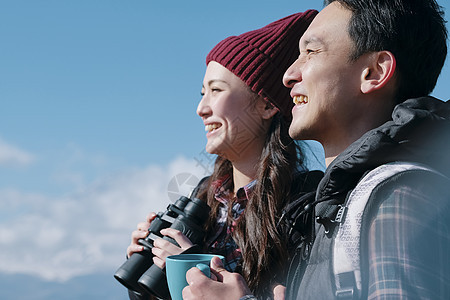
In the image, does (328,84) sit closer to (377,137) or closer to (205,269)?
(377,137)

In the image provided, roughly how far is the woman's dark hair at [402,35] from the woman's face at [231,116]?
2.65 feet

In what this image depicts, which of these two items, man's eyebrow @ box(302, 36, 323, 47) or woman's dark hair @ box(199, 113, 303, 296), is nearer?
man's eyebrow @ box(302, 36, 323, 47)

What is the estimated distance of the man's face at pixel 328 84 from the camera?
1451 mm

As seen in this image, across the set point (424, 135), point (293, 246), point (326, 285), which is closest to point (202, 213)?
point (293, 246)

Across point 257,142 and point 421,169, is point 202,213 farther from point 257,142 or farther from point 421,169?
point 421,169

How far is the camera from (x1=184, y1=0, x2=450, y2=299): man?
3.51 ft

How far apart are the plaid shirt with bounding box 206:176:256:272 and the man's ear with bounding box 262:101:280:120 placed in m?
0.34

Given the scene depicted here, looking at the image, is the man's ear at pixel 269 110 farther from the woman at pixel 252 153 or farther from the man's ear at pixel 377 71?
the man's ear at pixel 377 71

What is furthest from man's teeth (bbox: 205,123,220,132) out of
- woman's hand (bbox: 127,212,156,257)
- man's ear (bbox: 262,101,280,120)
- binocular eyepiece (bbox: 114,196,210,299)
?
woman's hand (bbox: 127,212,156,257)

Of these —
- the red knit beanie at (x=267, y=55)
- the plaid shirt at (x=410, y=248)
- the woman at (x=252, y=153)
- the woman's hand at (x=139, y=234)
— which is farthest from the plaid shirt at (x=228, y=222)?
the plaid shirt at (x=410, y=248)

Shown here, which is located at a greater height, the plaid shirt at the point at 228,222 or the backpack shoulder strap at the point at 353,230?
the plaid shirt at the point at 228,222

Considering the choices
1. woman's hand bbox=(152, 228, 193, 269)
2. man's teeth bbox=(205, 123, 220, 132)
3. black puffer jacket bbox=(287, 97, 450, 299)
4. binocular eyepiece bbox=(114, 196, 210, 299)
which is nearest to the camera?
black puffer jacket bbox=(287, 97, 450, 299)

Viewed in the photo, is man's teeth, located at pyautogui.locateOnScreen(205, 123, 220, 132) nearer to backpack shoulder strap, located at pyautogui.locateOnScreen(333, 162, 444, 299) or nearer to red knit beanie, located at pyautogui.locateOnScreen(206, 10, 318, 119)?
red knit beanie, located at pyautogui.locateOnScreen(206, 10, 318, 119)

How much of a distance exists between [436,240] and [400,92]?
0.57m
